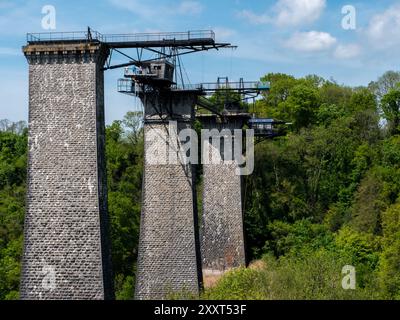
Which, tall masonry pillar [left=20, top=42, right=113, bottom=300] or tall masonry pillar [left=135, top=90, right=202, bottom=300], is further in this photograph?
tall masonry pillar [left=135, top=90, right=202, bottom=300]

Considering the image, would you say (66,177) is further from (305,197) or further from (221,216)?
(305,197)

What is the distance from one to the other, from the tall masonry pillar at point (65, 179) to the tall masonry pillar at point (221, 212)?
15.0m

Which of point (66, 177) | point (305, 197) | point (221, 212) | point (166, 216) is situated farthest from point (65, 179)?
point (305, 197)

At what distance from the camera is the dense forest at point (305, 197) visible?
21938mm

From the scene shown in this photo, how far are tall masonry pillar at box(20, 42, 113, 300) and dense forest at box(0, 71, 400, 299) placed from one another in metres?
4.31

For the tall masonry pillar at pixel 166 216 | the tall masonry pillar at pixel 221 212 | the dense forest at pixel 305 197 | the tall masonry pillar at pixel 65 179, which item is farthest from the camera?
the tall masonry pillar at pixel 221 212

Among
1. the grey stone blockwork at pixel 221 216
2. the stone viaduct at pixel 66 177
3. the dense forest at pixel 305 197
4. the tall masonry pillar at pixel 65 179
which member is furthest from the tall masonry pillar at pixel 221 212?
the tall masonry pillar at pixel 65 179

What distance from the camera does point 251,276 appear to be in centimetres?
1961

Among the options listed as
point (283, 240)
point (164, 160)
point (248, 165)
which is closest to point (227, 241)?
point (283, 240)

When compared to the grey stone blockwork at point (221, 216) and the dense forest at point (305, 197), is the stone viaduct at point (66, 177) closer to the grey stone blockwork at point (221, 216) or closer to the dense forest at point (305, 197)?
the dense forest at point (305, 197)

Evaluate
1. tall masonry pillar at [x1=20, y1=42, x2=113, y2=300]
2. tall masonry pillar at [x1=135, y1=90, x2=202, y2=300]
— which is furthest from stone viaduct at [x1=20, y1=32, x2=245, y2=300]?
tall masonry pillar at [x1=135, y1=90, x2=202, y2=300]

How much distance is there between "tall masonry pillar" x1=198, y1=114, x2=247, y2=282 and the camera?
31438 millimetres

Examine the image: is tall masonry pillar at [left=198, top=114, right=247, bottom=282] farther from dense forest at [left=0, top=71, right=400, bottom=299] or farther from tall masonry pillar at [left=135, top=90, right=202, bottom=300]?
tall masonry pillar at [left=135, top=90, right=202, bottom=300]
